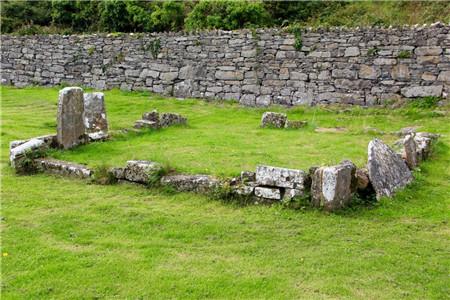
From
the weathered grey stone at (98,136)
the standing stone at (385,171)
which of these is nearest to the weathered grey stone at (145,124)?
the weathered grey stone at (98,136)

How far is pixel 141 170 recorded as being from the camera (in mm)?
7488

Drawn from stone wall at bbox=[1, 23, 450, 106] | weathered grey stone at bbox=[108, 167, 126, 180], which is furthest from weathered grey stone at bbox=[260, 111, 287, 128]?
weathered grey stone at bbox=[108, 167, 126, 180]

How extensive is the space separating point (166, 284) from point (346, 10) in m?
20.7

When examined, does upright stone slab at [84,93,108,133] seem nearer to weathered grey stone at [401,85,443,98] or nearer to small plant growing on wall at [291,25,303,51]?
small plant growing on wall at [291,25,303,51]

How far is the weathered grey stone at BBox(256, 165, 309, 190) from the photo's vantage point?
21.2 ft

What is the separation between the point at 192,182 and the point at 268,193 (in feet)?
4.33

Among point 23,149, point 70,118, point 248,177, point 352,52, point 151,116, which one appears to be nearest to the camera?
point 248,177

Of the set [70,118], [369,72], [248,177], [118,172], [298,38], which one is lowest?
[118,172]

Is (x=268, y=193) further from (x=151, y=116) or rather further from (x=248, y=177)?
(x=151, y=116)

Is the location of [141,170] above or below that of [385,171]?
below

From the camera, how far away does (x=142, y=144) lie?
10.7 m

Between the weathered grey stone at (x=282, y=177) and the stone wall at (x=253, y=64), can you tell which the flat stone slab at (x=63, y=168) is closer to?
the weathered grey stone at (x=282, y=177)

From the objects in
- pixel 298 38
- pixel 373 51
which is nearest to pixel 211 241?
pixel 373 51

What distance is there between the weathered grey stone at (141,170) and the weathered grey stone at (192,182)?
0.22 m
